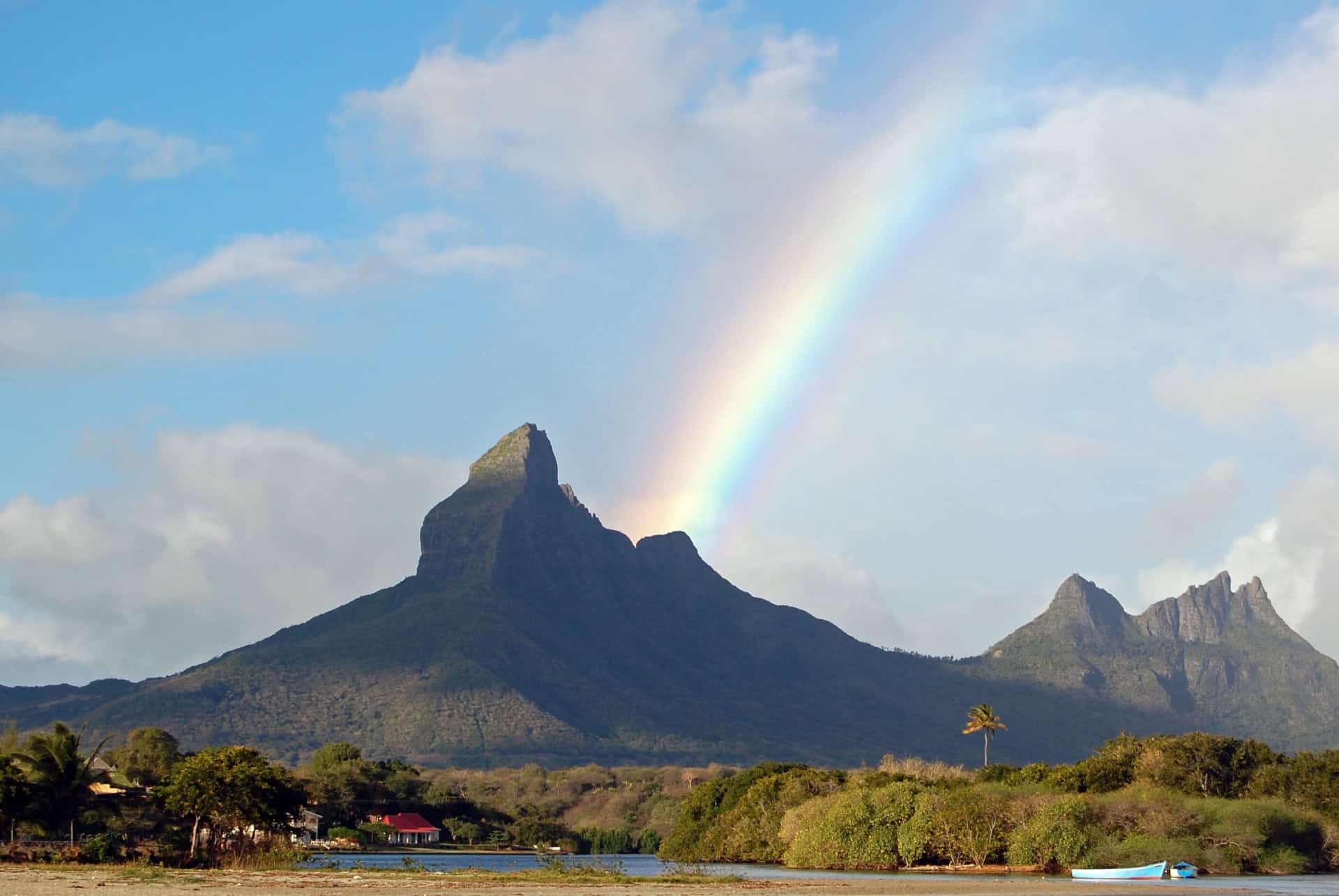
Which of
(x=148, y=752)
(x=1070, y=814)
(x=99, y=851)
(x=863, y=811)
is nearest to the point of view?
(x=99, y=851)

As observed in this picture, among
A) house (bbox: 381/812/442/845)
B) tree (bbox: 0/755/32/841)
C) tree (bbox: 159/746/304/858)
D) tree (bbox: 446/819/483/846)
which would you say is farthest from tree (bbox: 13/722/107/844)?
tree (bbox: 446/819/483/846)

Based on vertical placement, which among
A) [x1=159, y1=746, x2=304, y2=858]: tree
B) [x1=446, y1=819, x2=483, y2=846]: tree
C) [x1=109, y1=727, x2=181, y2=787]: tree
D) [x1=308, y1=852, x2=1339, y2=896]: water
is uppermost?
[x1=109, y1=727, x2=181, y2=787]: tree

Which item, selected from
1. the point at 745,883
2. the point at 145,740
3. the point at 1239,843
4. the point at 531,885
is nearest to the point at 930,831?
the point at 1239,843

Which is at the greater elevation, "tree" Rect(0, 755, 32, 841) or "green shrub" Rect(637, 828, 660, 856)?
"tree" Rect(0, 755, 32, 841)

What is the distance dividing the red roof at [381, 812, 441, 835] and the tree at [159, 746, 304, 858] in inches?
3138

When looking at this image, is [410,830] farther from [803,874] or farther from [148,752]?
[803,874]

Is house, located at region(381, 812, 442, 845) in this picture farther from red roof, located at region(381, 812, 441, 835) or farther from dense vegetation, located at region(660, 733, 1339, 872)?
dense vegetation, located at region(660, 733, 1339, 872)

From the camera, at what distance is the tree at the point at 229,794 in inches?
2803

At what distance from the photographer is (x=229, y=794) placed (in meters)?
71.5

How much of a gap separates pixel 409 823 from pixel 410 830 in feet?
4.80

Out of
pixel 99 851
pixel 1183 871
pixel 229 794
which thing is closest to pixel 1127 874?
pixel 1183 871

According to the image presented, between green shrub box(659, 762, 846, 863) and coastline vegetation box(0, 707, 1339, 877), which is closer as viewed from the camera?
coastline vegetation box(0, 707, 1339, 877)

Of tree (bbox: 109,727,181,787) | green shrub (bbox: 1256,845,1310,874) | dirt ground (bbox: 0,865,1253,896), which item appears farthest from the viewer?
tree (bbox: 109,727,181,787)

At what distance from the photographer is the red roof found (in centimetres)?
15288
